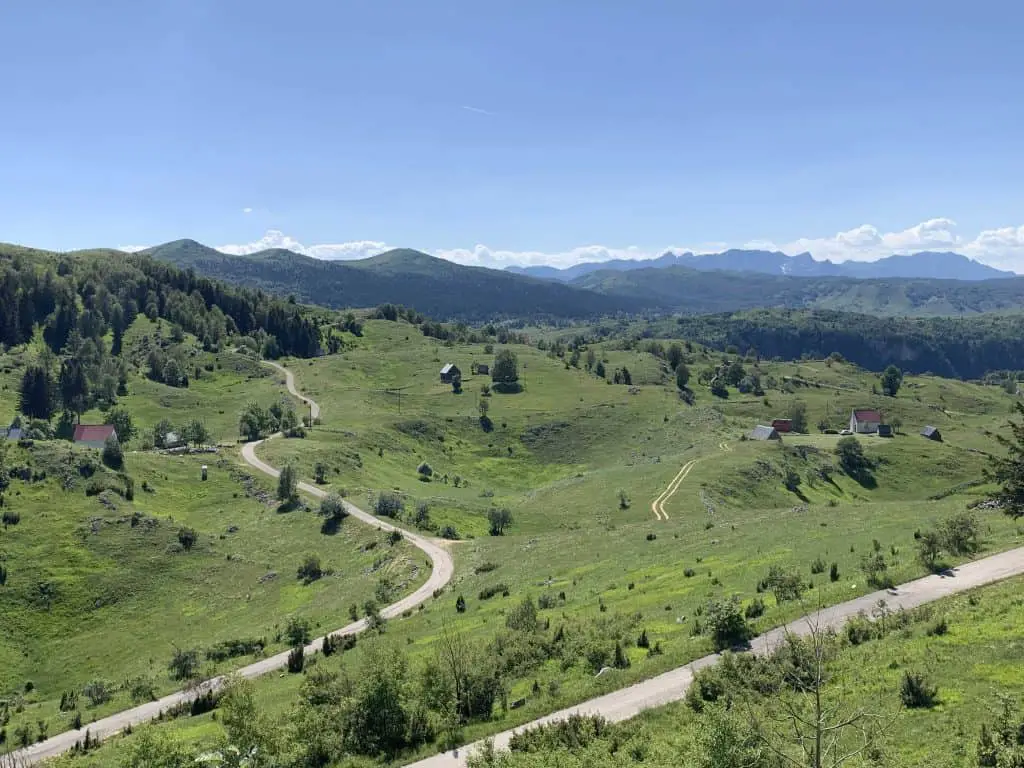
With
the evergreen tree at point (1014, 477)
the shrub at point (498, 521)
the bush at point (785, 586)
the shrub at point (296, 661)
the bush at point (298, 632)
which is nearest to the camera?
the evergreen tree at point (1014, 477)

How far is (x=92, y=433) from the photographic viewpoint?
4769 inches

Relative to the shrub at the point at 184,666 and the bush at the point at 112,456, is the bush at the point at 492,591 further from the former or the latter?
the bush at the point at 112,456

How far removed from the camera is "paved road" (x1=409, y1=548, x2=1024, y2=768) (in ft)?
85.9

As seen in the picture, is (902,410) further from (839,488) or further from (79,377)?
(79,377)

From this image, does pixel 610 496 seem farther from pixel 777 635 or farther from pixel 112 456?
pixel 112 456

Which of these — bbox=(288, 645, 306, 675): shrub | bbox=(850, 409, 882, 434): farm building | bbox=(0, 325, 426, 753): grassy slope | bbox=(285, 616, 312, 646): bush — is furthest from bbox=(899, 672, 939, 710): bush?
bbox=(850, 409, 882, 434): farm building

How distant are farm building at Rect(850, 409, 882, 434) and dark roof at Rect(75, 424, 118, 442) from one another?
172m

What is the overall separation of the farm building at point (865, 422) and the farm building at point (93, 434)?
171418 millimetres

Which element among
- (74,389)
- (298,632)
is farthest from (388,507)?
(74,389)

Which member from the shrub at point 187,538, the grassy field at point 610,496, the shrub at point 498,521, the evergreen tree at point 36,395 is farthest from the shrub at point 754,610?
the evergreen tree at point 36,395

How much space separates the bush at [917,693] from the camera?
21688 mm

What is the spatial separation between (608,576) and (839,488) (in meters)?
85.4

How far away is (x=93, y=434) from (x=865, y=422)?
176772 mm

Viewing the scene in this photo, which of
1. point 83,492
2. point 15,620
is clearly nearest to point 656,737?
point 15,620
